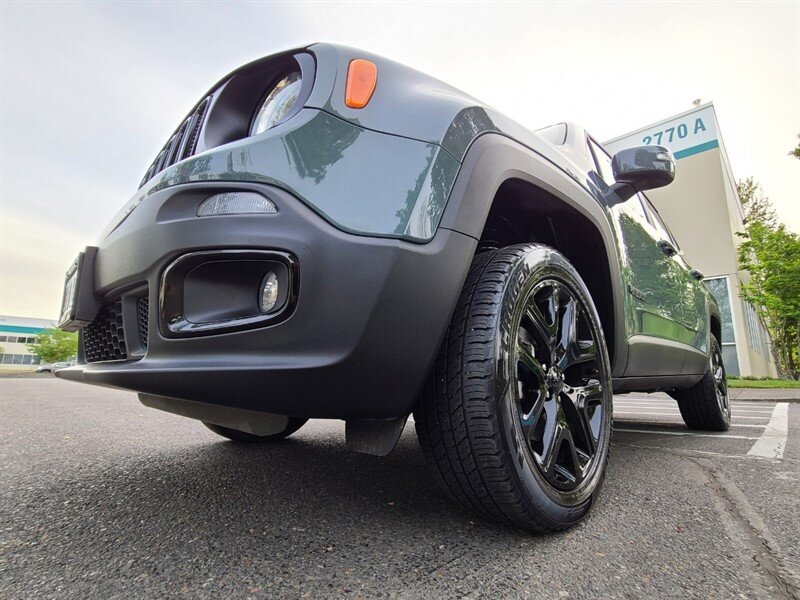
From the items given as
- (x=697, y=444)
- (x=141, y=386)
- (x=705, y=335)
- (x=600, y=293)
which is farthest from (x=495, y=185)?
(x=705, y=335)

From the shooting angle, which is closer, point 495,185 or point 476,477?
point 476,477

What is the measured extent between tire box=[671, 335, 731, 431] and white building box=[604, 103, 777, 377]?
14283 millimetres

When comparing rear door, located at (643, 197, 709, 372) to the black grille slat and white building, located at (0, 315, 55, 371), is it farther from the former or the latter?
white building, located at (0, 315, 55, 371)

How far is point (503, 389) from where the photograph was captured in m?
1.17

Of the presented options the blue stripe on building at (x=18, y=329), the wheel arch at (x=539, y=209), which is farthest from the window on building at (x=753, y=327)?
the blue stripe on building at (x=18, y=329)

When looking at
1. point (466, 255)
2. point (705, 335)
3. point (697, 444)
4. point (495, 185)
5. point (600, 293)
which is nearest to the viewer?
point (466, 255)

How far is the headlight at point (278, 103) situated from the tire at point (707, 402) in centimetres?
338

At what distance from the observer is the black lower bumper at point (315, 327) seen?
104 cm

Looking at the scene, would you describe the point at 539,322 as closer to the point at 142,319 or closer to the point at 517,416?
the point at 517,416

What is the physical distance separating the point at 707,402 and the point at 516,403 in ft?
9.77

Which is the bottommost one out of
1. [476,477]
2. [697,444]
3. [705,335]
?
[697,444]

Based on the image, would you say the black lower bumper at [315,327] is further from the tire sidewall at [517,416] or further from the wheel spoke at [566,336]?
the wheel spoke at [566,336]

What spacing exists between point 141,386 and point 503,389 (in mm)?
893

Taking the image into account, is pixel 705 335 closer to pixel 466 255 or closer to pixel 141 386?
pixel 466 255
